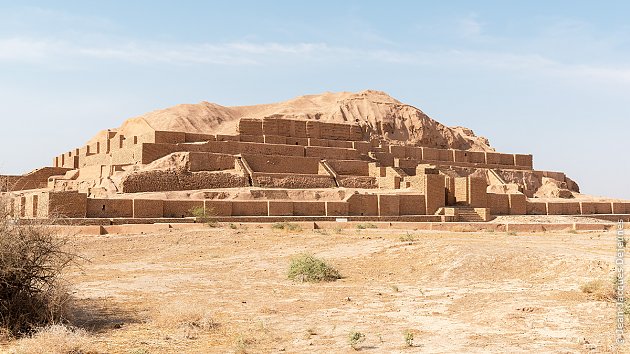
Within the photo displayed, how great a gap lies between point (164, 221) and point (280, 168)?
35.9 ft

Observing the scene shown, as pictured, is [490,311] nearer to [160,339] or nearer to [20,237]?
[160,339]

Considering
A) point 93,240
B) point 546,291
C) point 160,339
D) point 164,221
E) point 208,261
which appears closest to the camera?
point 160,339

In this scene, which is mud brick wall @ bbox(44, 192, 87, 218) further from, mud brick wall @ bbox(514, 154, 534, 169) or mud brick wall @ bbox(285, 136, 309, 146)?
mud brick wall @ bbox(514, 154, 534, 169)

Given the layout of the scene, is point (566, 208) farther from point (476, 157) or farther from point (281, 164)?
point (281, 164)

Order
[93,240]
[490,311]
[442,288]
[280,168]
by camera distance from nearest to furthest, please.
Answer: [490,311]
[442,288]
[93,240]
[280,168]

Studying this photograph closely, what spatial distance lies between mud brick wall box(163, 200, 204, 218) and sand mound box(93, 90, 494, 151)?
2018 cm

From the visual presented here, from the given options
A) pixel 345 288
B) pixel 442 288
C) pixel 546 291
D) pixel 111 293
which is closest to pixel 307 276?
pixel 345 288

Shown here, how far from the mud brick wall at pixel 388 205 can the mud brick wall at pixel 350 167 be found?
7.25m

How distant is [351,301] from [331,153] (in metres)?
27.5

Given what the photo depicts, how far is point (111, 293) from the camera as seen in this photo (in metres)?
9.41

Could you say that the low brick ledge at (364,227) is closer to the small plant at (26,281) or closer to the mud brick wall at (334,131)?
the small plant at (26,281)

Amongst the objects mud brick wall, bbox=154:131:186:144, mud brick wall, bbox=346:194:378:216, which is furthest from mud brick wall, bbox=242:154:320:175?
mud brick wall, bbox=346:194:378:216

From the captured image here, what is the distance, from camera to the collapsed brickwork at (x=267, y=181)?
932 inches

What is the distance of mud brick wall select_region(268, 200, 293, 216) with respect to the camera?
24.5m
